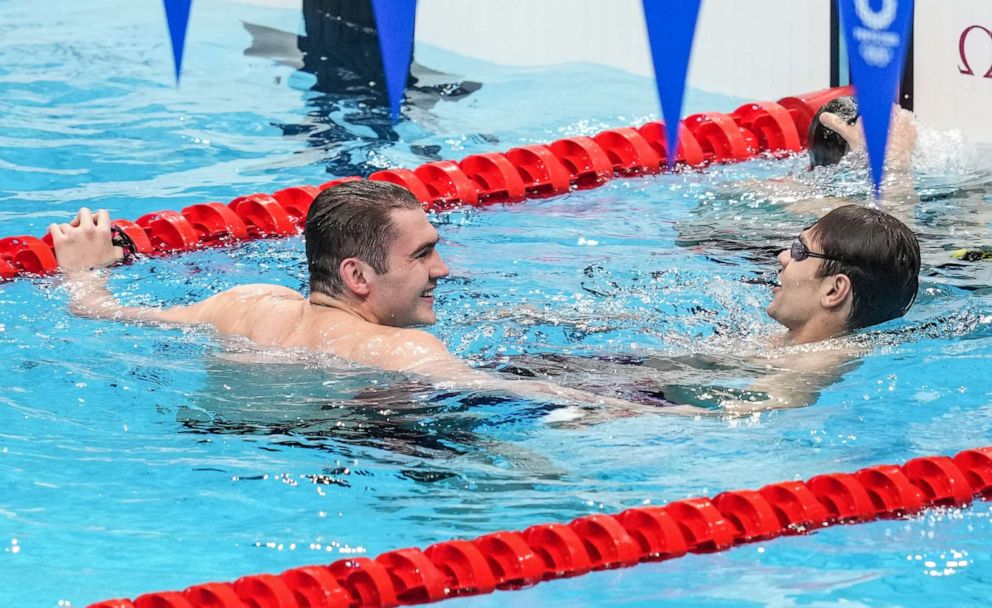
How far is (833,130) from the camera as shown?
20.1 ft

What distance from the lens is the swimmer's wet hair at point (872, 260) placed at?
422 centimetres

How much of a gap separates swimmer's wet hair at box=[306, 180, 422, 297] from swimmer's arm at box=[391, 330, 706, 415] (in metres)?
0.29

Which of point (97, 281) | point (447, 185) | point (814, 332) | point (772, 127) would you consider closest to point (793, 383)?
point (814, 332)

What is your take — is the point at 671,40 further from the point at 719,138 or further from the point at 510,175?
the point at 719,138

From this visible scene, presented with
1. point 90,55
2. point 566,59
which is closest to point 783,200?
point 566,59

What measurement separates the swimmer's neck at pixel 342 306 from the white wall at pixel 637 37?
131 inches

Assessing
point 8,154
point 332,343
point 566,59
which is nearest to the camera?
point 332,343

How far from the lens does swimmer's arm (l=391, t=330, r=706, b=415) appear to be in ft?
12.8

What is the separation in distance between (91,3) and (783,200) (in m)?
6.73

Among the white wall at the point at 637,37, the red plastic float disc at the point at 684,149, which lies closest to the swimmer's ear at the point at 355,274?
the red plastic float disc at the point at 684,149

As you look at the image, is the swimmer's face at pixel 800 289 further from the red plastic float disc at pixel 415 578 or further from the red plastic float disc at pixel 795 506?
the red plastic float disc at pixel 415 578

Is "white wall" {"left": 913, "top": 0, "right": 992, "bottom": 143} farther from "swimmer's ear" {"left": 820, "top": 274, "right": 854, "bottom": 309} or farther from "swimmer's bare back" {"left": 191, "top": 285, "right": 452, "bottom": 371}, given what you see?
"swimmer's bare back" {"left": 191, "top": 285, "right": 452, "bottom": 371}

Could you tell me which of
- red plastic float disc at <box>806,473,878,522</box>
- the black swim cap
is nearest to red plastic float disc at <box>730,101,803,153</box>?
the black swim cap

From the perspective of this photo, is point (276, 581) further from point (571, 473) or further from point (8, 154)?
point (8, 154)
